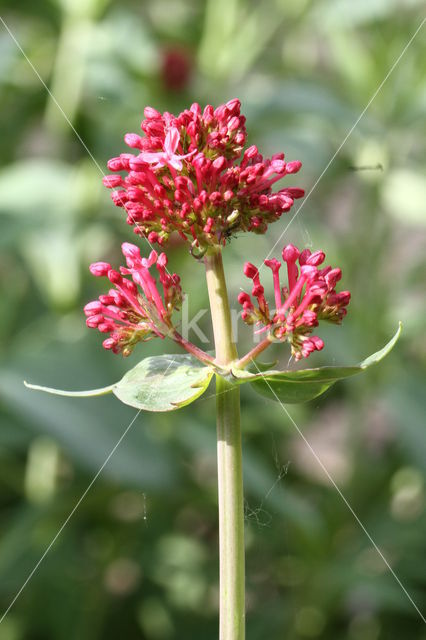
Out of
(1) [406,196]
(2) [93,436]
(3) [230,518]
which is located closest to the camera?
(3) [230,518]

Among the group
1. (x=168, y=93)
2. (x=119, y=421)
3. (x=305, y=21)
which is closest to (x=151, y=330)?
(x=119, y=421)

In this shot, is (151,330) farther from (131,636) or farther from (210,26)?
(210,26)

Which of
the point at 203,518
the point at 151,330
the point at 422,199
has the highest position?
the point at 422,199

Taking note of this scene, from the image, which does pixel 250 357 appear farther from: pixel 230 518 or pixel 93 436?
pixel 93 436

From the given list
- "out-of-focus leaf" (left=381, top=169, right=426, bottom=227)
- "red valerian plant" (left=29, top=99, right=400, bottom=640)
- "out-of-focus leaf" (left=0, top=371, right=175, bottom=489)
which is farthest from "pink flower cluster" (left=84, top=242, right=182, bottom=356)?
"out-of-focus leaf" (left=381, top=169, right=426, bottom=227)

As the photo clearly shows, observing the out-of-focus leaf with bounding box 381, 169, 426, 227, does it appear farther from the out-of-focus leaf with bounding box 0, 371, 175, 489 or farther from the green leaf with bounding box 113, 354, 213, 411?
the green leaf with bounding box 113, 354, 213, 411

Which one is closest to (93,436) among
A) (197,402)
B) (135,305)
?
(197,402)
